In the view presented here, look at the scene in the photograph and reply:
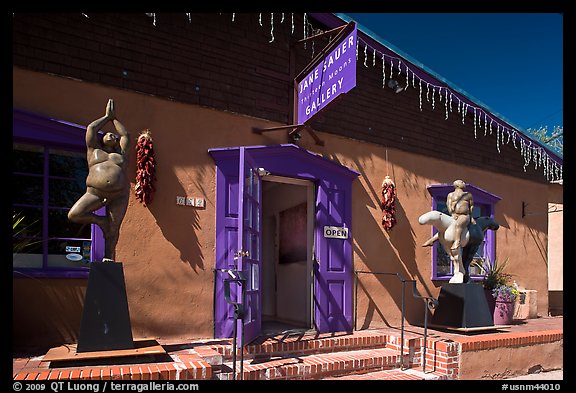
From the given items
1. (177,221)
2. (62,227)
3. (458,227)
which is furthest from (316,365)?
(62,227)

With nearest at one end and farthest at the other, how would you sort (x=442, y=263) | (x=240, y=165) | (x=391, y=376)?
(x=240, y=165) → (x=391, y=376) → (x=442, y=263)

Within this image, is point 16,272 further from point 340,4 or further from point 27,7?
point 340,4

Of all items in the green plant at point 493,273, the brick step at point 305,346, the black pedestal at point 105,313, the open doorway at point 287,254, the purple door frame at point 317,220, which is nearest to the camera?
the black pedestal at point 105,313

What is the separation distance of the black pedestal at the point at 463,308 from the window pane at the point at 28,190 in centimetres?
521

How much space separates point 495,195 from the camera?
8.70m

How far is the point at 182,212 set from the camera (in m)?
5.49

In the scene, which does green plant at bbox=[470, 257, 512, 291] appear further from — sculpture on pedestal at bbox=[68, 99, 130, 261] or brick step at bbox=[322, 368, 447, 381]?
sculpture on pedestal at bbox=[68, 99, 130, 261]

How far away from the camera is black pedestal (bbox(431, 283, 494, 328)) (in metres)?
6.27

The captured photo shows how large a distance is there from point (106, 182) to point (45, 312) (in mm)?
1610

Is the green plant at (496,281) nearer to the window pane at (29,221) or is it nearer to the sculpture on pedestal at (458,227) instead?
the sculpture on pedestal at (458,227)

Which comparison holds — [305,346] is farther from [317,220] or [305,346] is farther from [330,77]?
[330,77]

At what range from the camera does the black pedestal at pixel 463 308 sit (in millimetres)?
6266

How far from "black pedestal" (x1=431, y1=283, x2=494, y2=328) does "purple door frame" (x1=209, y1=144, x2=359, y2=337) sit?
1303 millimetres

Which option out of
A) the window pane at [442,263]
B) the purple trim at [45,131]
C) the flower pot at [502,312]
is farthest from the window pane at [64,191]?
the flower pot at [502,312]
